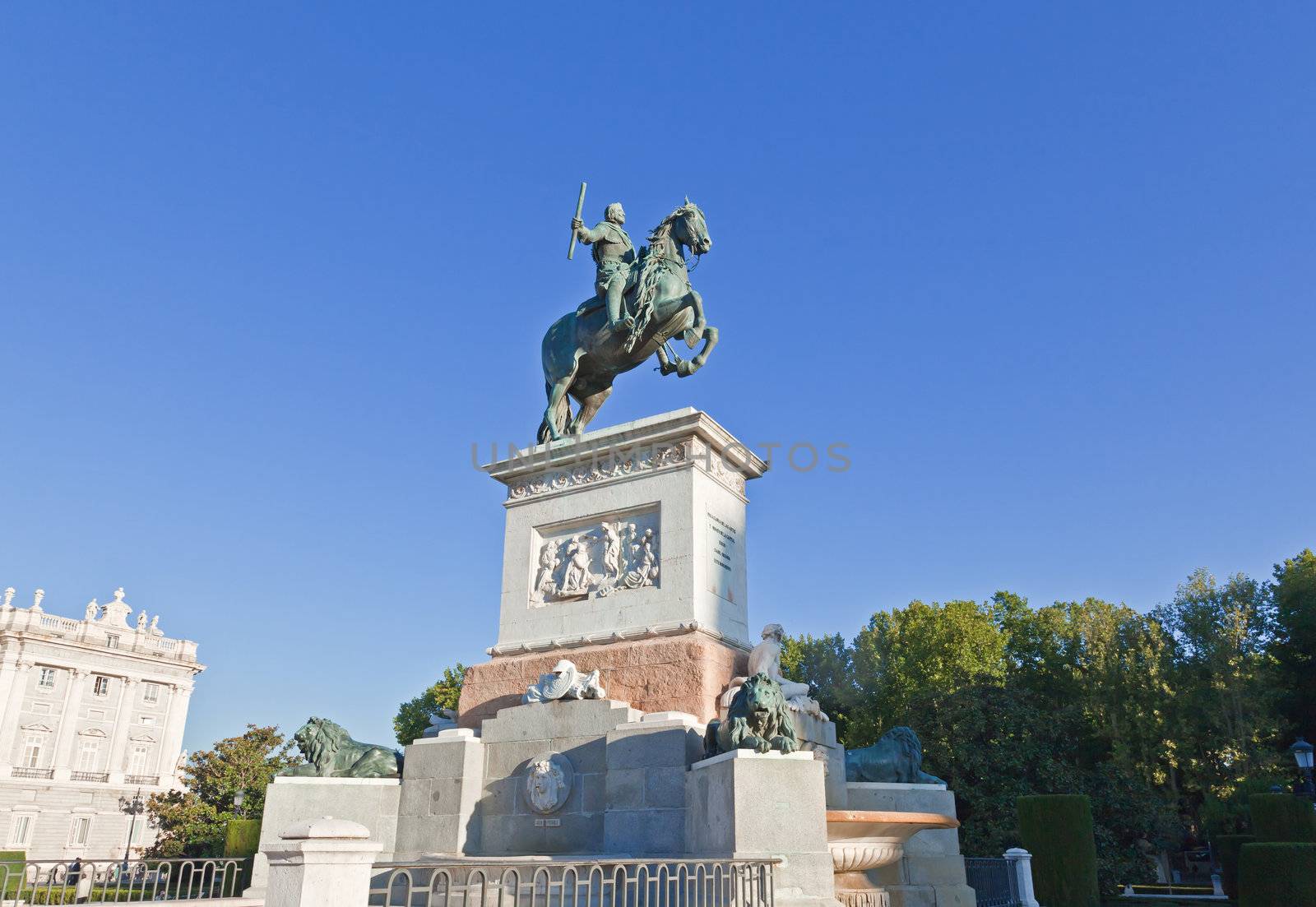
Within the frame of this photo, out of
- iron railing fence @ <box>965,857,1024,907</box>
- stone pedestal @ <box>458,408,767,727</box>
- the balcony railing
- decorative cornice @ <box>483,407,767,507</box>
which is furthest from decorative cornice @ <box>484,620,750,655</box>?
the balcony railing

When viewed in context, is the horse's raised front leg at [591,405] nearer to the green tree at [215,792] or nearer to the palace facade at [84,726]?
the green tree at [215,792]

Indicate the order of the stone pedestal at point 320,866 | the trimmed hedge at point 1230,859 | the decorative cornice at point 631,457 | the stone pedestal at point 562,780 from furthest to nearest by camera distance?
the trimmed hedge at point 1230,859 → the decorative cornice at point 631,457 → the stone pedestal at point 562,780 → the stone pedestal at point 320,866

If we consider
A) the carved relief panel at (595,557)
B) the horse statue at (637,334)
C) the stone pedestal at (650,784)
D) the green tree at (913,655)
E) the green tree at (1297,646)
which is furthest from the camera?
the green tree at (913,655)

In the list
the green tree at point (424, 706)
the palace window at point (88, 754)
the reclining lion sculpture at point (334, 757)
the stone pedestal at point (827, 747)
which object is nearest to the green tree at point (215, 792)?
the green tree at point (424, 706)

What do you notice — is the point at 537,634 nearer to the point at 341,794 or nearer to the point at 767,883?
the point at 341,794

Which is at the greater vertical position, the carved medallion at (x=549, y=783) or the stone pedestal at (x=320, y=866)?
the carved medallion at (x=549, y=783)

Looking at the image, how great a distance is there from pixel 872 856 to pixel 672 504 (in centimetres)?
478

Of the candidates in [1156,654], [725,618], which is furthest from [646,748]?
[1156,654]

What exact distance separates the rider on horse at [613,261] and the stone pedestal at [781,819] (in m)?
6.79

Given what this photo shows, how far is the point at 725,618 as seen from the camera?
40.4 feet

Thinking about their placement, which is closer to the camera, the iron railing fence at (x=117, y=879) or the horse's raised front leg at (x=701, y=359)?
the iron railing fence at (x=117, y=879)

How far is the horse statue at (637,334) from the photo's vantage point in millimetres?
13445

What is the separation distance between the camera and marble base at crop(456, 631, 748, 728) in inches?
437

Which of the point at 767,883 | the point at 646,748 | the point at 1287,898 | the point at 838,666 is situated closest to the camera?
the point at 767,883
